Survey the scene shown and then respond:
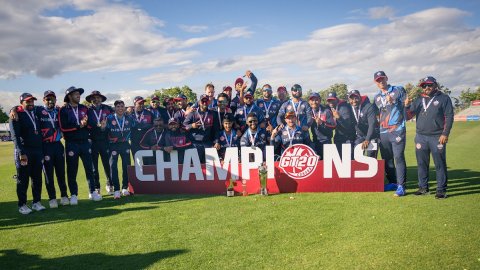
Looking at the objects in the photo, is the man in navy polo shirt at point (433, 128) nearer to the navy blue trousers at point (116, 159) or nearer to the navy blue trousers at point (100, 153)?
the navy blue trousers at point (116, 159)

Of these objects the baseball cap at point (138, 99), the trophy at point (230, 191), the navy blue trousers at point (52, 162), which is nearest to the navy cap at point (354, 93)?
the trophy at point (230, 191)

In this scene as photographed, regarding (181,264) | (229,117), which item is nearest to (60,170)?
(229,117)

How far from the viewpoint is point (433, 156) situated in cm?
741

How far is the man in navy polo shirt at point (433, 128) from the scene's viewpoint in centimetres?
725

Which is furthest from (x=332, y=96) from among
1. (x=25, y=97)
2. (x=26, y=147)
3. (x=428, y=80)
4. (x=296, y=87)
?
(x=26, y=147)

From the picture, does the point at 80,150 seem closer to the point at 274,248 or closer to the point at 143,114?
the point at 143,114

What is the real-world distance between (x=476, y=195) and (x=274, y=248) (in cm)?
521

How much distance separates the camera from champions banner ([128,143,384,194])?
8.20 metres

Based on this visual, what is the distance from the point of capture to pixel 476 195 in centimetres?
728

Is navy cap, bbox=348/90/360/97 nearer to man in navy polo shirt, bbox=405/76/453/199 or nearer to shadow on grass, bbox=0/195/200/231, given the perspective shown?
man in navy polo shirt, bbox=405/76/453/199

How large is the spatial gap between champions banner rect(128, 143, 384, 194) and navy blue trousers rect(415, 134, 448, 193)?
0.85 m

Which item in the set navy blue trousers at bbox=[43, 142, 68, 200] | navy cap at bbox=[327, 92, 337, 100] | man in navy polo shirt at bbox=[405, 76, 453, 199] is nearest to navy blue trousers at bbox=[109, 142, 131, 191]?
navy blue trousers at bbox=[43, 142, 68, 200]

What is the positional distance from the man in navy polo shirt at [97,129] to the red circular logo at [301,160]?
15.4 feet

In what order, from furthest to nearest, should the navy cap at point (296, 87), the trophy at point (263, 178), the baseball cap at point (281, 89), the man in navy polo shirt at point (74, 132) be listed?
1. the baseball cap at point (281, 89)
2. the navy cap at point (296, 87)
3. the trophy at point (263, 178)
4. the man in navy polo shirt at point (74, 132)
